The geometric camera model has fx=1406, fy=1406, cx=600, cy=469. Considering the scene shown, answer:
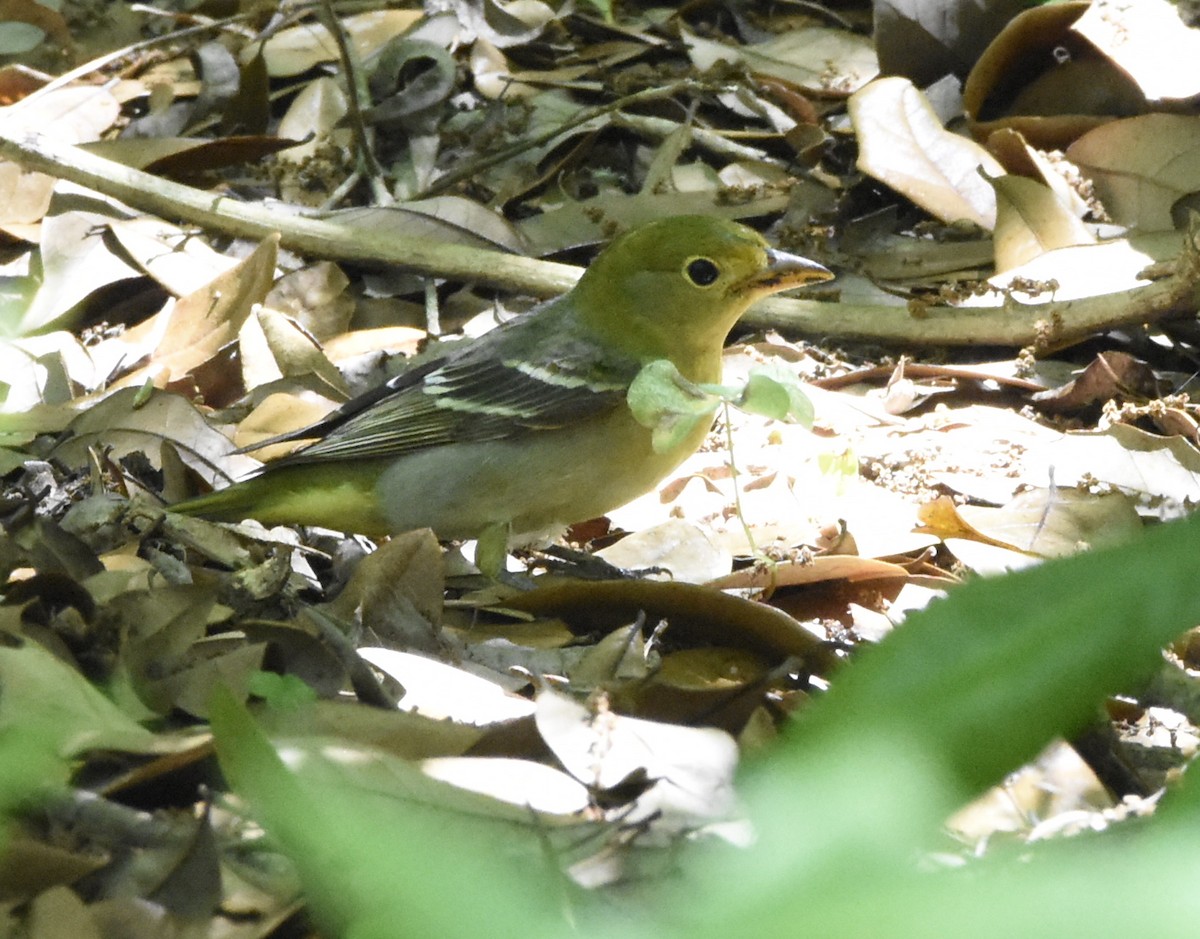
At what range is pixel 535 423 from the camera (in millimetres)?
4160

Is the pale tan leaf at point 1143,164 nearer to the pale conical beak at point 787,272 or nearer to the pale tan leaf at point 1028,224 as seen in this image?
the pale tan leaf at point 1028,224

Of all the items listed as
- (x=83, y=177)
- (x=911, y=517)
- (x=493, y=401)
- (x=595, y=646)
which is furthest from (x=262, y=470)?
(x=83, y=177)

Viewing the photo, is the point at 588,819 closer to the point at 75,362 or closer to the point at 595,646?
the point at 595,646

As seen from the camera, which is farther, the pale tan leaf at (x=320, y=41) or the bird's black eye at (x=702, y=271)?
the pale tan leaf at (x=320, y=41)

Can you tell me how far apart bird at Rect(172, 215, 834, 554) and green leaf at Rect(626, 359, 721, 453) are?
0.38 meters

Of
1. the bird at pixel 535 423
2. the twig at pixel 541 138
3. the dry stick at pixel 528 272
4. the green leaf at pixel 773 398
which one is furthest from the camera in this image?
the twig at pixel 541 138

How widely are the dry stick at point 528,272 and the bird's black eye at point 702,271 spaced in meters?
0.90

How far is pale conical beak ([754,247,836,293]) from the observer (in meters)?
4.21

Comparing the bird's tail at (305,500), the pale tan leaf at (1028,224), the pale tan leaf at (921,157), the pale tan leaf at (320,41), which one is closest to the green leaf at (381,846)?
the bird's tail at (305,500)

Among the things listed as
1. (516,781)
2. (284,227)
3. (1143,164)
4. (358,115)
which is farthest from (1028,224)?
(516,781)

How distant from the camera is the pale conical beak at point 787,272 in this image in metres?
4.21

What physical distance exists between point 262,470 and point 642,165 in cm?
277

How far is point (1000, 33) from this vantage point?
5766mm

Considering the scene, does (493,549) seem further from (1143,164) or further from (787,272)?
(1143,164)
